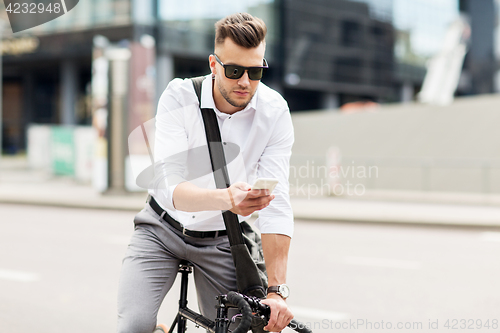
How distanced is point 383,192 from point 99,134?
830 centimetres

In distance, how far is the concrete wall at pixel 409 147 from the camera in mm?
15500

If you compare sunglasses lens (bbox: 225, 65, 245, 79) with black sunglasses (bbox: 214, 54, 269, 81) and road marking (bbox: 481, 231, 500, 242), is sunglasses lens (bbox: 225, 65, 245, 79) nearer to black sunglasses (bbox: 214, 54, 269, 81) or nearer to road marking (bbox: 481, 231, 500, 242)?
black sunglasses (bbox: 214, 54, 269, 81)

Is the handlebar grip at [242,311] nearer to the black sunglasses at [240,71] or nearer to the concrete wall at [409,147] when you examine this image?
the black sunglasses at [240,71]

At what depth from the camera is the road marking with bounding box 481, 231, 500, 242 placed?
948cm

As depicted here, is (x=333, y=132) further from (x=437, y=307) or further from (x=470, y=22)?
(x=470, y=22)

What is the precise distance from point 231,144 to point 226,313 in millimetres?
706

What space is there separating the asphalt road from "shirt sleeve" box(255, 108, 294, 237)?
2547mm

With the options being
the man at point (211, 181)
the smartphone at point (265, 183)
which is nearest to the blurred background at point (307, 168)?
the man at point (211, 181)

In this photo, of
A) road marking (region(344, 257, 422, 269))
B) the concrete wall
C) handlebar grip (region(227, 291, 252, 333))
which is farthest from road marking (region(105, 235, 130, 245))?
the concrete wall

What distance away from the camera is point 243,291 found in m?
2.35

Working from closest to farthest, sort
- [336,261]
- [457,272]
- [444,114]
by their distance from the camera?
[457,272] → [336,261] → [444,114]

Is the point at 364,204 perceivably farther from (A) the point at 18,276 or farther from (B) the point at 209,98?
(B) the point at 209,98

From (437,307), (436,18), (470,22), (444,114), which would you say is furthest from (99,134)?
(470,22)

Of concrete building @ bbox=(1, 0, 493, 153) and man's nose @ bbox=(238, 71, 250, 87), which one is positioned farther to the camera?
concrete building @ bbox=(1, 0, 493, 153)
